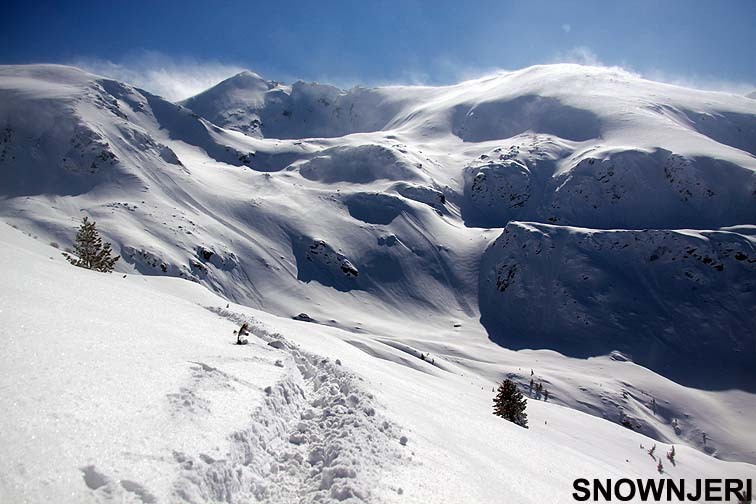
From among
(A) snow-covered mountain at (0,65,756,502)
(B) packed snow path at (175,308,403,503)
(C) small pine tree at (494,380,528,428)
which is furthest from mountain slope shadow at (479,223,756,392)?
(B) packed snow path at (175,308,403,503)

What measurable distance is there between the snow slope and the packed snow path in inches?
1.1

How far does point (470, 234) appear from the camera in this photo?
133 meters

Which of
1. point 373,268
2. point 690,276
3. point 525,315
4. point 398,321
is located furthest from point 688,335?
point 373,268

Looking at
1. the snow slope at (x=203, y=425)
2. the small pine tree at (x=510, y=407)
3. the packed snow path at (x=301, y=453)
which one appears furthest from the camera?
the small pine tree at (x=510, y=407)

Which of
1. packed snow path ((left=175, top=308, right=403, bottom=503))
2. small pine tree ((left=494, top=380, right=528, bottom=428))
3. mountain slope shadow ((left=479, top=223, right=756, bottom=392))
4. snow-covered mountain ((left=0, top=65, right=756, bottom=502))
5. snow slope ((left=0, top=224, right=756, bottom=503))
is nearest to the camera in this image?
snow slope ((left=0, top=224, right=756, bottom=503))

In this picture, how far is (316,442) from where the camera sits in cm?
844

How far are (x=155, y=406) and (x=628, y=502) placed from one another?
1072 centimetres

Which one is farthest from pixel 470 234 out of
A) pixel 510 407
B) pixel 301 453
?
pixel 301 453

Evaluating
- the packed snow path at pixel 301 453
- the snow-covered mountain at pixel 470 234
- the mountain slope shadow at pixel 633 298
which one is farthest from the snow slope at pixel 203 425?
the mountain slope shadow at pixel 633 298

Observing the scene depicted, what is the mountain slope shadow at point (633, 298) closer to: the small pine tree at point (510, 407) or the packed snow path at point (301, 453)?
the small pine tree at point (510, 407)

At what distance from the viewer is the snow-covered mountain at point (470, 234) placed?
80.8 m

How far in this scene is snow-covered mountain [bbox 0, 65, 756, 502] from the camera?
8081cm

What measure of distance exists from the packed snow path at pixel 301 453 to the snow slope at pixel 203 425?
0.09 feet

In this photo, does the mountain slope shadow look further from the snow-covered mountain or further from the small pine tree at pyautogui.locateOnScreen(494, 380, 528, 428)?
the small pine tree at pyautogui.locateOnScreen(494, 380, 528, 428)
